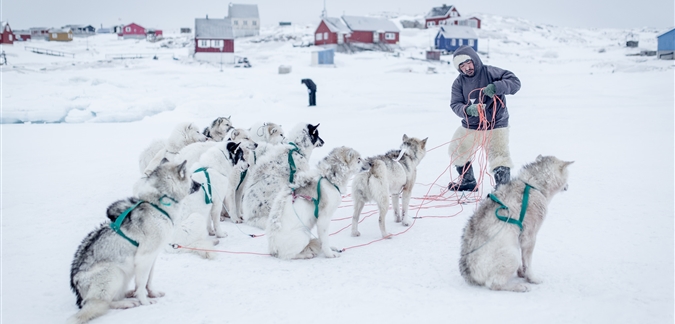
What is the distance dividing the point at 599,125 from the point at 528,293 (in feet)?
32.3

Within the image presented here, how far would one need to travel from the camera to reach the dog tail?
3211 mm

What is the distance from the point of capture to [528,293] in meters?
3.71

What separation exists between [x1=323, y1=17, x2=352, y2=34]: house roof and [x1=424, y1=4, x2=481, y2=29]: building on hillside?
908 inches

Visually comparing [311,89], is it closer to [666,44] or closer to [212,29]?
[212,29]

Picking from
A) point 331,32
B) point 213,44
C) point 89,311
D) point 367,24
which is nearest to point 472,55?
point 89,311

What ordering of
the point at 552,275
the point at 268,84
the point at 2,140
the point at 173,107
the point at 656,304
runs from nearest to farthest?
the point at 656,304, the point at 552,275, the point at 2,140, the point at 173,107, the point at 268,84

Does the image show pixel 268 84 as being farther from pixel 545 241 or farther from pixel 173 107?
pixel 545 241

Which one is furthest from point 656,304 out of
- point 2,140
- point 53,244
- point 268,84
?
point 268,84

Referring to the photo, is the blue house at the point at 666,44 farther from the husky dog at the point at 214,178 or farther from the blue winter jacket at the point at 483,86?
the husky dog at the point at 214,178

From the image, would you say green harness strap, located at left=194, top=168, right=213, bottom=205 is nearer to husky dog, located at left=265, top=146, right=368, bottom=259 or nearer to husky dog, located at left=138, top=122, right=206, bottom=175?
husky dog, located at left=265, top=146, right=368, bottom=259

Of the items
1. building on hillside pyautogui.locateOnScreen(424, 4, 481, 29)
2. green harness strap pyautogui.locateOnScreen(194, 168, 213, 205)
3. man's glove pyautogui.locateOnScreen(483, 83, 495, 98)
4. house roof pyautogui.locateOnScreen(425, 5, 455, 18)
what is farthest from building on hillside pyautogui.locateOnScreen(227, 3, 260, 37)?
green harness strap pyautogui.locateOnScreen(194, 168, 213, 205)

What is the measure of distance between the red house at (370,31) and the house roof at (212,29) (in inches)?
564

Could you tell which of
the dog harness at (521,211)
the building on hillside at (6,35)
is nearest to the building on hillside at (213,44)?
the building on hillside at (6,35)

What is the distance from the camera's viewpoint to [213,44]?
138 ft
